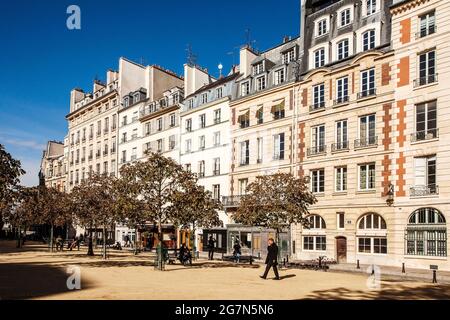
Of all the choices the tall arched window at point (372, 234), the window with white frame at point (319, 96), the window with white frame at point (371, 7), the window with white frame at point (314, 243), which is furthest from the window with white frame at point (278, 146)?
the window with white frame at point (371, 7)

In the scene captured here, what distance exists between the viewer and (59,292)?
1590cm

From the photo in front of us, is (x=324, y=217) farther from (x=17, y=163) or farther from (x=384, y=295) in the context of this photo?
(x=17, y=163)

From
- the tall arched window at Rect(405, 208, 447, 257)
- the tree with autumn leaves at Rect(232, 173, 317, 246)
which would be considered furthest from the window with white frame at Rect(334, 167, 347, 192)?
the tree with autumn leaves at Rect(232, 173, 317, 246)

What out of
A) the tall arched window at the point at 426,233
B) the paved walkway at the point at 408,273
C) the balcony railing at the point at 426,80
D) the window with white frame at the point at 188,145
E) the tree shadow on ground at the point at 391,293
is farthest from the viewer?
the window with white frame at the point at 188,145

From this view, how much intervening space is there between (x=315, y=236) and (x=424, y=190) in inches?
369

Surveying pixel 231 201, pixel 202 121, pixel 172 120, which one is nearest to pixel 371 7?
pixel 231 201

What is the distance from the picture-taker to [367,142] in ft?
107

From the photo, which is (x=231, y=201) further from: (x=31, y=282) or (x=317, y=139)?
(x=31, y=282)

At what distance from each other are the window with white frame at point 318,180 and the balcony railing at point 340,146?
1904 millimetres

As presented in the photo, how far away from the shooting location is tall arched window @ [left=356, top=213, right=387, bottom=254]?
31.3 m

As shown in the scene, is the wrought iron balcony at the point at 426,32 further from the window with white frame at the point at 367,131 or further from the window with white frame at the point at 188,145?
the window with white frame at the point at 188,145

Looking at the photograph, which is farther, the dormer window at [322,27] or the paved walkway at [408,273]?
the dormer window at [322,27]

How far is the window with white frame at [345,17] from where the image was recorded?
117 ft
